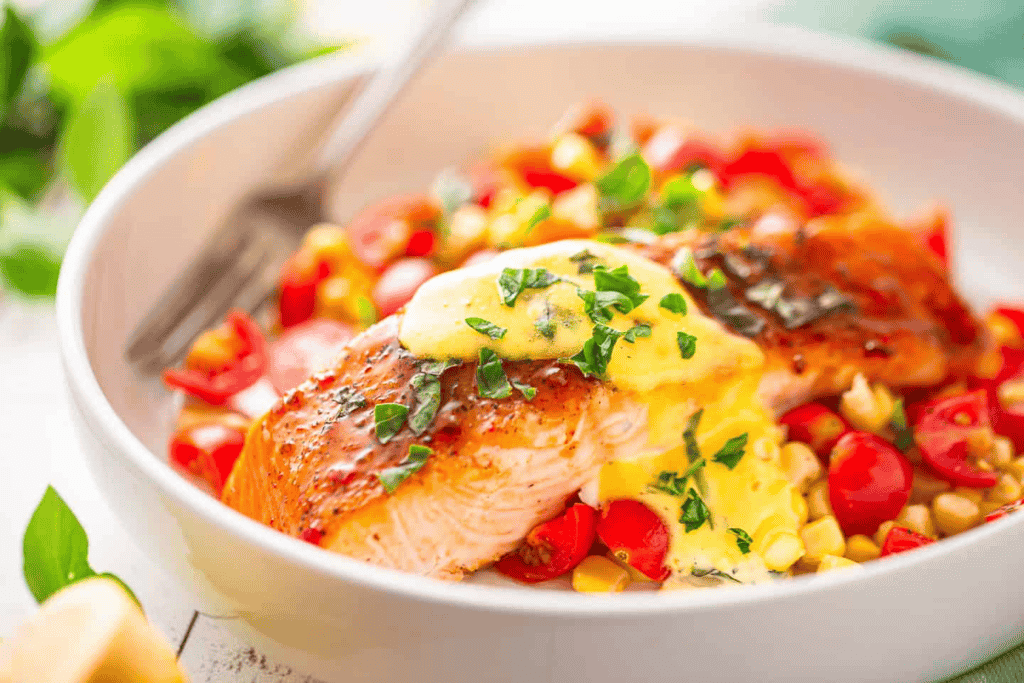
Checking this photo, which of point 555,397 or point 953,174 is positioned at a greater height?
point 555,397

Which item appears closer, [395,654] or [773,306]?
[395,654]

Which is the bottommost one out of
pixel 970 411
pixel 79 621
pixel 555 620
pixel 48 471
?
pixel 48 471

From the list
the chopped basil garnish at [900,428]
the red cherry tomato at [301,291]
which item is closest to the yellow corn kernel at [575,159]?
the red cherry tomato at [301,291]

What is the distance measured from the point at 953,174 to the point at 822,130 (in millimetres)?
599

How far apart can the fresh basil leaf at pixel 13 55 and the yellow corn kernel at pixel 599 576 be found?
3408 mm

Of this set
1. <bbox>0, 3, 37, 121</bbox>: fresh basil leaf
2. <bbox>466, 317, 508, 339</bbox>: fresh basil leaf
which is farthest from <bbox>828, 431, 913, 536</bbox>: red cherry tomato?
<bbox>0, 3, 37, 121</bbox>: fresh basil leaf

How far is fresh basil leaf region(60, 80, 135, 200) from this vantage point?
12.7 ft

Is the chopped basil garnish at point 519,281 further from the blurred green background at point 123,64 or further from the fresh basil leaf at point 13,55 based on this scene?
the fresh basil leaf at point 13,55

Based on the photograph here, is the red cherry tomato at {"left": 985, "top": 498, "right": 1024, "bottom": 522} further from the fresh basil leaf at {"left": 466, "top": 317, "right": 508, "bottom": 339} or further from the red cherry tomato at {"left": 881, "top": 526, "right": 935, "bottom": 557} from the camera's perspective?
the fresh basil leaf at {"left": 466, "top": 317, "right": 508, "bottom": 339}

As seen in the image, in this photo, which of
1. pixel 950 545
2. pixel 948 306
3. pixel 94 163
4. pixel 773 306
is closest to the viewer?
pixel 950 545

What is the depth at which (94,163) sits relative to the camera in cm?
388

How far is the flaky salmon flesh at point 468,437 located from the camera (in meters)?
2.38

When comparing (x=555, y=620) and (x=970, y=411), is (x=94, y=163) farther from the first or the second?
(x=970, y=411)

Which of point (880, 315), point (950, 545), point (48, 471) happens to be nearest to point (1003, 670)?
point (950, 545)
